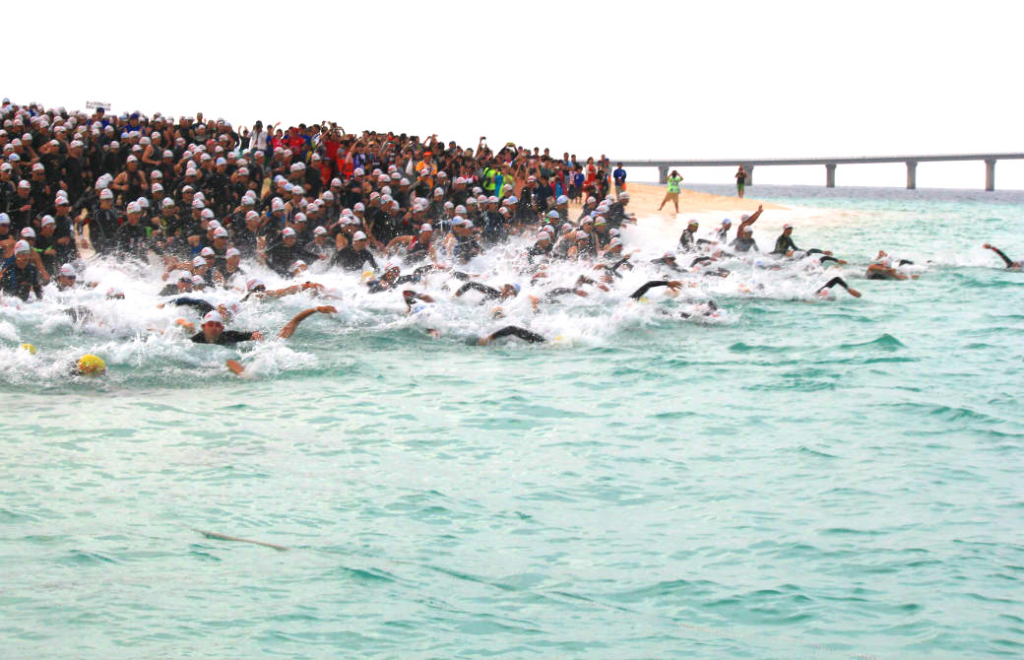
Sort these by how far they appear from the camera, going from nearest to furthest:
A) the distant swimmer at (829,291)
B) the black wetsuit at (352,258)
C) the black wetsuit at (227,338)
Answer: the black wetsuit at (227,338), the black wetsuit at (352,258), the distant swimmer at (829,291)

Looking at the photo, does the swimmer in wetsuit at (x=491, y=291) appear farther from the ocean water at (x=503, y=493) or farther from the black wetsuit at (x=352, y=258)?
the black wetsuit at (x=352, y=258)

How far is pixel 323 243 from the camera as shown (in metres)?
19.5

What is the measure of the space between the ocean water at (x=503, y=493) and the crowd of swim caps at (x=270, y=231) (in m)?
0.73

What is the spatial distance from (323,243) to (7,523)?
36.5 feet

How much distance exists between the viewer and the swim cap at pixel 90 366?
→ 13750 millimetres

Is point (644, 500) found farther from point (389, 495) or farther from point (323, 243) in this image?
point (323, 243)

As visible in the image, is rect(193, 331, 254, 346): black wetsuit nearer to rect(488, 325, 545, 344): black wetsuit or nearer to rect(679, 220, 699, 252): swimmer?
rect(488, 325, 545, 344): black wetsuit

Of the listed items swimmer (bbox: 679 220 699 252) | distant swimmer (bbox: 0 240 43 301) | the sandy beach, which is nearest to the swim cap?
distant swimmer (bbox: 0 240 43 301)

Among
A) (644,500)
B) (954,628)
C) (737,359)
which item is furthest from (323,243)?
(954,628)

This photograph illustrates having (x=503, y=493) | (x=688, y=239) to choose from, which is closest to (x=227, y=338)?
(x=503, y=493)

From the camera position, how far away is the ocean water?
285 inches

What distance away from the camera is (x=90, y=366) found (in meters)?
13.8

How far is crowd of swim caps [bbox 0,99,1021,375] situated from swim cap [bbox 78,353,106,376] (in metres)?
0.02

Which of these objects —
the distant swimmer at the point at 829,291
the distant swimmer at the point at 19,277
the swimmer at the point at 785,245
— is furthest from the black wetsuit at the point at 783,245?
the distant swimmer at the point at 19,277
